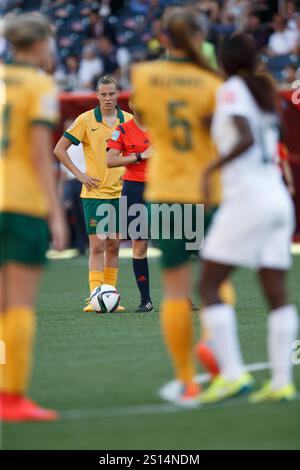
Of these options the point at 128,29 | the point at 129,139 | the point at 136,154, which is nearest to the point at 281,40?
the point at 128,29

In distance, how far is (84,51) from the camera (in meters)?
24.4

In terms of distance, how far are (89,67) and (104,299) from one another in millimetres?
12918

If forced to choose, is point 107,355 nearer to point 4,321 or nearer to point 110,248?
point 4,321

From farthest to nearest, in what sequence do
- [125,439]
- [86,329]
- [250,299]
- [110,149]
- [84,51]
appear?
[84,51] → [250,299] → [110,149] → [86,329] → [125,439]

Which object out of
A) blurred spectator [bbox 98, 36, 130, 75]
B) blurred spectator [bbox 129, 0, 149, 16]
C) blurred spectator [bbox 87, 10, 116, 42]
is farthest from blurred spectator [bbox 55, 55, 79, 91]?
blurred spectator [bbox 129, 0, 149, 16]

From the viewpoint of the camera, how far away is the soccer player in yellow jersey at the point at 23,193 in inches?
245

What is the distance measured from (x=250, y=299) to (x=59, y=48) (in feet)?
47.6

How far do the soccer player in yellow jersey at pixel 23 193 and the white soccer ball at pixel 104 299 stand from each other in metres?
5.20

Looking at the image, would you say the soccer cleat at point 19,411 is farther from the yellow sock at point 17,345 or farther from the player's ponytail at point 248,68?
the player's ponytail at point 248,68

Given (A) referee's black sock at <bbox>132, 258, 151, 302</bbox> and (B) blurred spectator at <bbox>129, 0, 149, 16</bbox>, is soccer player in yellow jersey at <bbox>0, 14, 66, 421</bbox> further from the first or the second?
(B) blurred spectator at <bbox>129, 0, 149, 16</bbox>

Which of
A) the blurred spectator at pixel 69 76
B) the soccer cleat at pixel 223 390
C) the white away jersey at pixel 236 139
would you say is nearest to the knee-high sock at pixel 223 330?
the soccer cleat at pixel 223 390

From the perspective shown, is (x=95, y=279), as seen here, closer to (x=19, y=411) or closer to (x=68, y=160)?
(x=68, y=160)

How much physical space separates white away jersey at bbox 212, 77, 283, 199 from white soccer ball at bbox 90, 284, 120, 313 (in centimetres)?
516

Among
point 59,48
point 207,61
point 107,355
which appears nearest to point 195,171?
point 207,61
